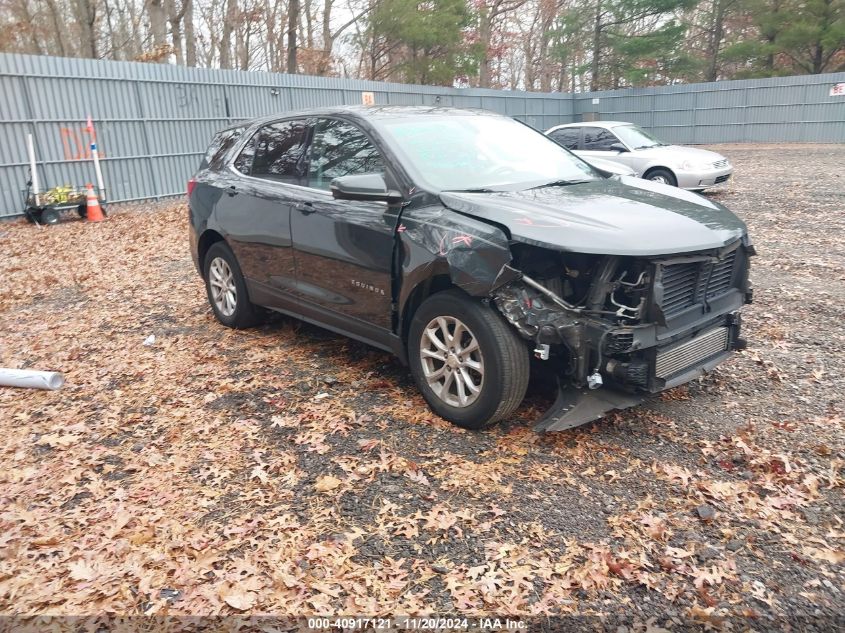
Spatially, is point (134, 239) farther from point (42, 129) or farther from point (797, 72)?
point (797, 72)

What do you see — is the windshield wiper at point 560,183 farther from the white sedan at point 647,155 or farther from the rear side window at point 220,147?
the white sedan at point 647,155

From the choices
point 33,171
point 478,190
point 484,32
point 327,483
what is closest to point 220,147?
point 478,190

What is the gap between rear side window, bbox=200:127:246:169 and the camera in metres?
6.00

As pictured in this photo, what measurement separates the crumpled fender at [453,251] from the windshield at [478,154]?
297mm

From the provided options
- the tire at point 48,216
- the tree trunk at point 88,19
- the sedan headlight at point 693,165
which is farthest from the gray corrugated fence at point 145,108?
the tree trunk at point 88,19

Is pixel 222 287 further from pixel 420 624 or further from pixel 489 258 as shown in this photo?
pixel 420 624

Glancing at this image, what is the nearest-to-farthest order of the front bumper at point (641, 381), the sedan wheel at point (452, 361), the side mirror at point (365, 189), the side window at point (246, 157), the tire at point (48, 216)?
1. the front bumper at point (641, 381)
2. the sedan wheel at point (452, 361)
3. the side mirror at point (365, 189)
4. the side window at point (246, 157)
5. the tire at point (48, 216)

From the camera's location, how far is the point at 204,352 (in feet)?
18.2

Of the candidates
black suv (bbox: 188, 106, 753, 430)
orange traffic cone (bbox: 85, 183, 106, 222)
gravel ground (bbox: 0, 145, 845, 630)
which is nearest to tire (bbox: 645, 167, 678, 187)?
gravel ground (bbox: 0, 145, 845, 630)

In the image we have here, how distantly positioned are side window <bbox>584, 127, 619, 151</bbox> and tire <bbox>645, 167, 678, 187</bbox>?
110 cm

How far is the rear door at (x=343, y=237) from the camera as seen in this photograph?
427 cm

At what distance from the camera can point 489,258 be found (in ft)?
11.7

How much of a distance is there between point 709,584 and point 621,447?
111 cm

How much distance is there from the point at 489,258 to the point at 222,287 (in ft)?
10.8
